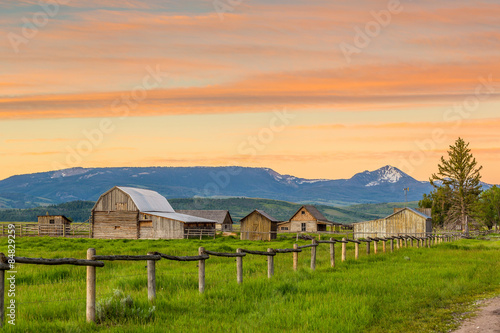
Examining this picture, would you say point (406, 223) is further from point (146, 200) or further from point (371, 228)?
point (146, 200)

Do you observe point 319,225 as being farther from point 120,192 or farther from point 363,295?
point 363,295

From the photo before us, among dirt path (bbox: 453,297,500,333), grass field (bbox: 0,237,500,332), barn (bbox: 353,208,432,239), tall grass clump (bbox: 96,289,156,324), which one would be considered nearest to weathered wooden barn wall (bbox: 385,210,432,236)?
barn (bbox: 353,208,432,239)

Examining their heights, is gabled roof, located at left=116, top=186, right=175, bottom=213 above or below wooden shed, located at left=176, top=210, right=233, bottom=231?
above

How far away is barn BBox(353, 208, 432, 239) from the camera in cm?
8462

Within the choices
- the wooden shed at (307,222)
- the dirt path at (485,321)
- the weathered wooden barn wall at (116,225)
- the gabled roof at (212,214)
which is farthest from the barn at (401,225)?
the dirt path at (485,321)

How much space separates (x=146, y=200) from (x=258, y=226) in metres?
20.3

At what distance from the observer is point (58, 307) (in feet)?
42.0

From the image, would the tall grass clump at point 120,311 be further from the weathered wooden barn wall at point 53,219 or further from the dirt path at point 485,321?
the weathered wooden barn wall at point 53,219

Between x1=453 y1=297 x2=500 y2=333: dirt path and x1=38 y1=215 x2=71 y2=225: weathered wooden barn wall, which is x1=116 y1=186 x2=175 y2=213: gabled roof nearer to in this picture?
x1=38 y1=215 x2=71 y2=225: weathered wooden barn wall

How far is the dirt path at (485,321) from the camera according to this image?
1146cm

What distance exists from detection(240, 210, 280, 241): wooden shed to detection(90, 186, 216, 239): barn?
10.9m

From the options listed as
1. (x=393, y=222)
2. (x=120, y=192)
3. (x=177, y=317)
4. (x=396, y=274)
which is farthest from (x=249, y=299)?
(x=393, y=222)

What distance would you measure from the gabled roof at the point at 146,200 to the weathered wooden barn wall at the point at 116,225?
1969 millimetres

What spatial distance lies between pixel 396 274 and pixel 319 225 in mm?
111215
